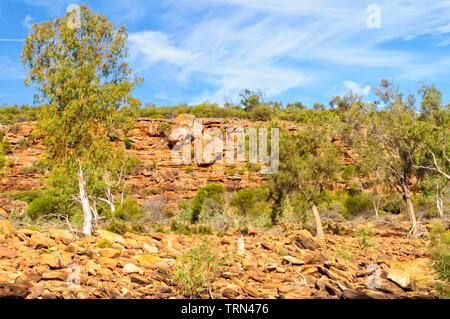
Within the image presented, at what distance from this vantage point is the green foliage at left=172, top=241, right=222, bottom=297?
686cm

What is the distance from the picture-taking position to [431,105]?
1814cm

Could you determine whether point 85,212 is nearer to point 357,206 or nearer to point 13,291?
point 13,291

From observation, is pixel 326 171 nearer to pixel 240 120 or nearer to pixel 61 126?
pixel 61 126

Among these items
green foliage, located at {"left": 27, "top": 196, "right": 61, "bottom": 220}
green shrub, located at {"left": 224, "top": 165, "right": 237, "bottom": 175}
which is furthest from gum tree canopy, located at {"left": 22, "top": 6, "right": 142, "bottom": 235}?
green shrub, located at {"left": 224, "top": 165, "right": 237, "bottom": 175}

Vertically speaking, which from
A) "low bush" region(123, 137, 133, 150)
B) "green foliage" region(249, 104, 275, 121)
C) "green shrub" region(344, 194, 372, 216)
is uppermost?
"green foliage" region(249, 104, 275, 121)

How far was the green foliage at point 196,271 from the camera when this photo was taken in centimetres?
686

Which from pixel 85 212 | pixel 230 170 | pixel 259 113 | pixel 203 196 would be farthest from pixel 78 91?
pixel 259 113

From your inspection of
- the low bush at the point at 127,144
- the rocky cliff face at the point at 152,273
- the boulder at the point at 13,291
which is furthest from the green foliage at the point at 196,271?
the low bush at the point at 127,144

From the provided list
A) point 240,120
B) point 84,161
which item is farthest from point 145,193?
point 84,161

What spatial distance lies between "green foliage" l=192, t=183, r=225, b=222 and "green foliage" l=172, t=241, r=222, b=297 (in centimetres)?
1854

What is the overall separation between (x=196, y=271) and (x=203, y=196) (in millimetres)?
22040

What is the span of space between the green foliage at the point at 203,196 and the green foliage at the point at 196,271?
60.8 feet

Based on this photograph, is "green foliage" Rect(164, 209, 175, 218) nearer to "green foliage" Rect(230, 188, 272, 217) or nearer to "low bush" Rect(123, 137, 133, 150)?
"green foliage" Rect(230, 188, 272, 217)
